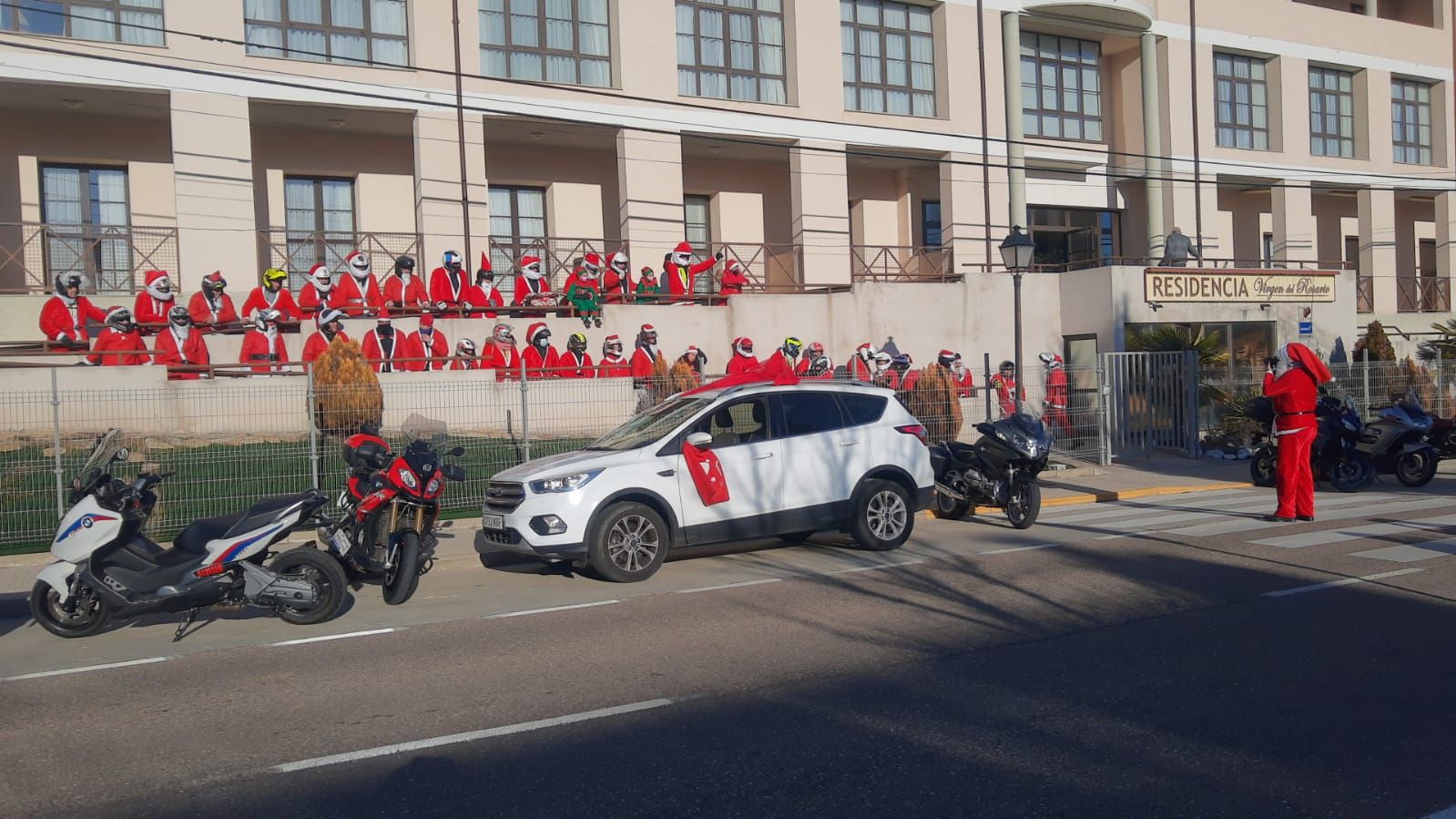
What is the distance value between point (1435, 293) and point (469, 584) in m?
35.6

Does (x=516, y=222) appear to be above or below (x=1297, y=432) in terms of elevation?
above

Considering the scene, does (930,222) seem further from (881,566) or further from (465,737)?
(465,737)

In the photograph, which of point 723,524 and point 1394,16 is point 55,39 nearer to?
point 723,524

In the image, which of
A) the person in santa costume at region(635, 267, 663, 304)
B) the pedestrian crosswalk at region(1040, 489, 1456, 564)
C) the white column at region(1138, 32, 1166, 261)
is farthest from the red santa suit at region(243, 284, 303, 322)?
the white column at region(1138, 32, 1166, 261)

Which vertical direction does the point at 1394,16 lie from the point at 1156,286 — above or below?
above

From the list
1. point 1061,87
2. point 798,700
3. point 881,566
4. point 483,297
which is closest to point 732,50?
point 483,297


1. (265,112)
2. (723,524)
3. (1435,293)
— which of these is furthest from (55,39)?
(1435,293)

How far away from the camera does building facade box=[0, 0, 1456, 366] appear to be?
21.8 metres

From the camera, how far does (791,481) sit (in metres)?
11.3

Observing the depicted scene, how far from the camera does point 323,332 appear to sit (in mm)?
18266

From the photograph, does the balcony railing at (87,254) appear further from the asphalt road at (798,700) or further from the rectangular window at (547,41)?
the asphalt road at (798,700)

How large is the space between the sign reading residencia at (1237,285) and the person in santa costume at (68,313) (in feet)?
68.8

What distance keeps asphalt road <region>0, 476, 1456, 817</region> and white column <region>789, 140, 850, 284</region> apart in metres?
17.3

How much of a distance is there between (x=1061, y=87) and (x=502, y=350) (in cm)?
1847
